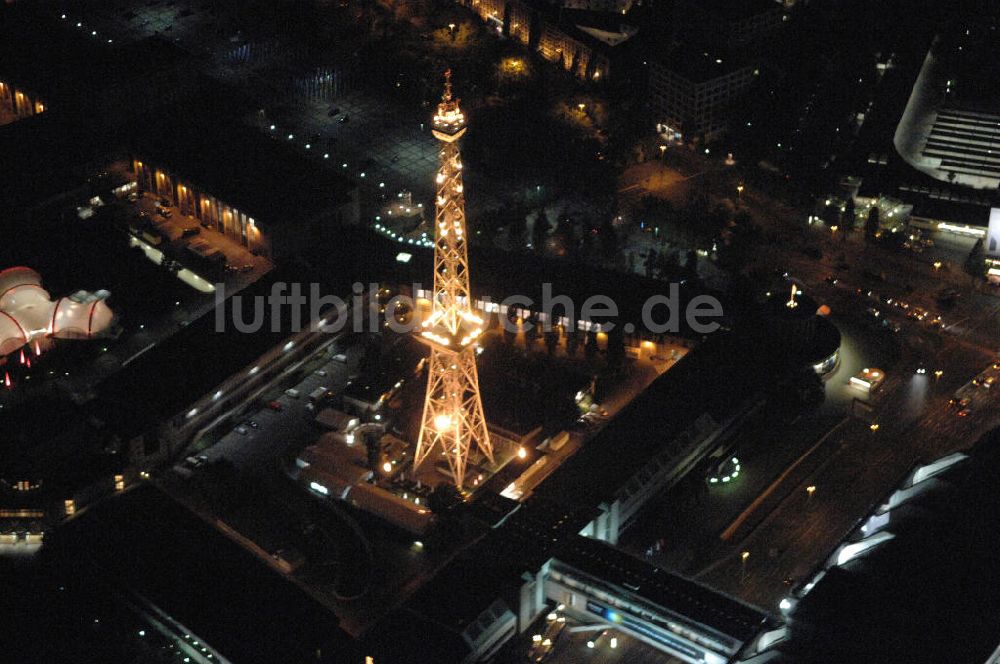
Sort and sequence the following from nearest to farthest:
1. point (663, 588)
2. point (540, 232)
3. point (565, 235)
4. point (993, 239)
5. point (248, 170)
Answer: point (663, 588) < point (993, 239) < point (540, 232) < point (565, 235) < point (248, 170)

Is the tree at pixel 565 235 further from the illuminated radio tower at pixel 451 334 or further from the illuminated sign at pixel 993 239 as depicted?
the illuminated sign at pixel 993 239

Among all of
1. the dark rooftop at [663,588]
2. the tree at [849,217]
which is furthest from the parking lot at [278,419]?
the tree at [849,217]

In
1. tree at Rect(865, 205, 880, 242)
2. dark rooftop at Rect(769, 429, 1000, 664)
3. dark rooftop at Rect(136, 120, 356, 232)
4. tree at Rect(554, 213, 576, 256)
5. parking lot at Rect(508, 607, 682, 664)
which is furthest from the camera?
tree at Rect(865, 205, 880, 242)

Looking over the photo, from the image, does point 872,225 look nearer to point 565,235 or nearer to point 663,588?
point 565,235

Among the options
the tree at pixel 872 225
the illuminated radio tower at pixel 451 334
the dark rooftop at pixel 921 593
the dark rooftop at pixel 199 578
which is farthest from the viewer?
the tree at pixel 872 225

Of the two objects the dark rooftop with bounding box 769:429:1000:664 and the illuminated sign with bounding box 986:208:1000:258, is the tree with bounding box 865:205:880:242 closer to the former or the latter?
the illuminated sign with bounding box 986:208:1000:258

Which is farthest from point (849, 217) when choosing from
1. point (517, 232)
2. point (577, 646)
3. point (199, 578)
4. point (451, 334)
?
point (199, 578)

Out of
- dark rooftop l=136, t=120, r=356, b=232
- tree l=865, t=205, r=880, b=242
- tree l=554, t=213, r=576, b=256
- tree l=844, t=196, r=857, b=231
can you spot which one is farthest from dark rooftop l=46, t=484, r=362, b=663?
tree l=865, t=205, r=880, b=242
